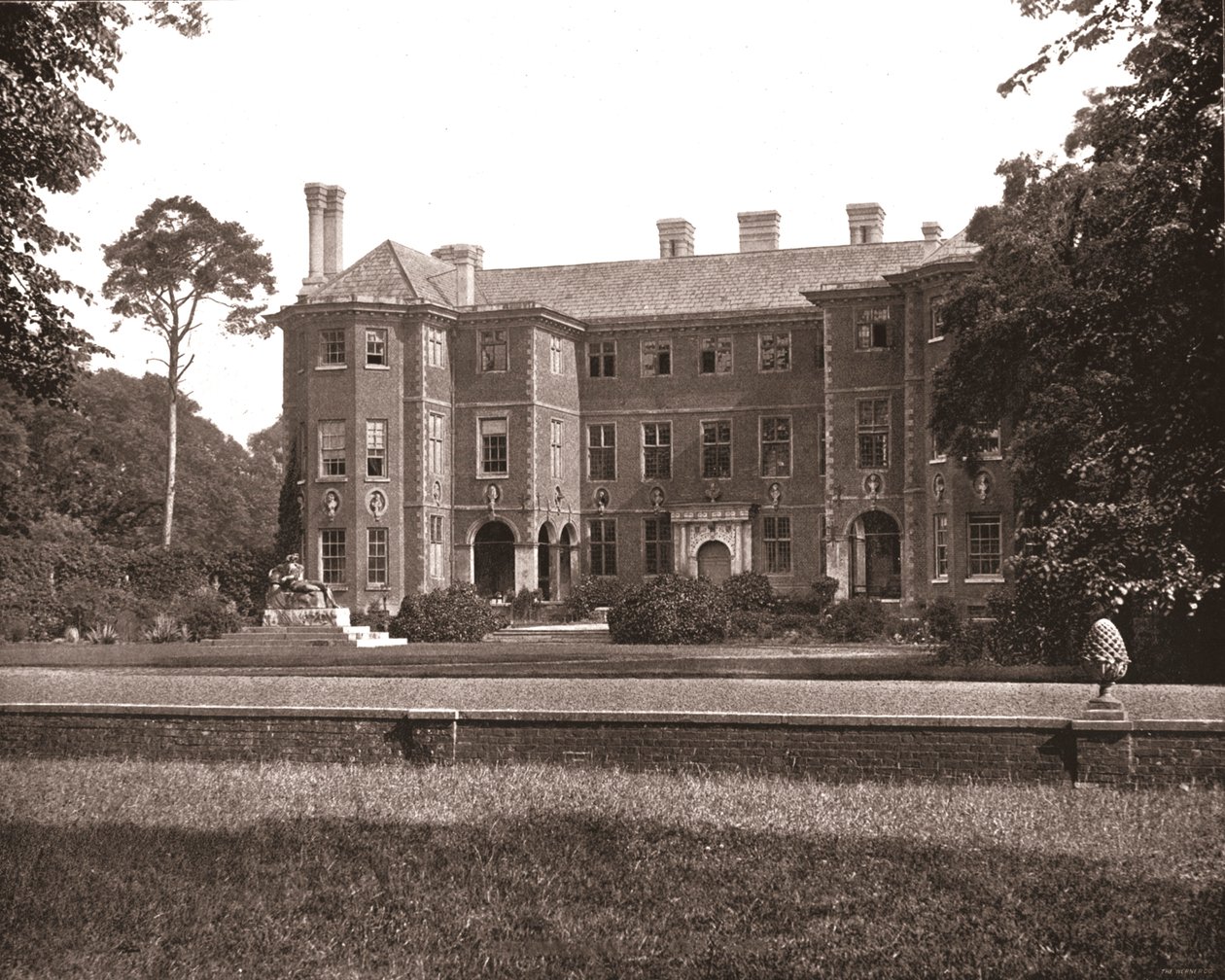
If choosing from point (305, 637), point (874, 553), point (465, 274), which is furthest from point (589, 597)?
point (305, 637)

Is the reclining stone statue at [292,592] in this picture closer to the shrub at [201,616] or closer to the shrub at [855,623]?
the shrub at [201,616]

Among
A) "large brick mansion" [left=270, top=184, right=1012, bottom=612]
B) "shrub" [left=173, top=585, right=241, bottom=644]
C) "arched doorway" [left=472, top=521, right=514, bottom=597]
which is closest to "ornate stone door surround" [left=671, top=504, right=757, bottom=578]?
"large brick mansion" [left=270, top=184, right=1012, bottom=612]

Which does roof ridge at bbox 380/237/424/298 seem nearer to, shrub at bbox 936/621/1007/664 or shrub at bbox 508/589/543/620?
shrub at bbox 508/589/543/620

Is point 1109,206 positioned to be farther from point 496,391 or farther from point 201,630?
point 496,391

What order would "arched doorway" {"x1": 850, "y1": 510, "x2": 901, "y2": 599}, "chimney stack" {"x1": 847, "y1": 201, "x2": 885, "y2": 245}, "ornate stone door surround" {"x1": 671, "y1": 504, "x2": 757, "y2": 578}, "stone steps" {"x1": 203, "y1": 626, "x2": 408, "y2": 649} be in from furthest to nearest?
"chimney stack" {"x1": 847, "y1": 201, "x2": 885, "y2": 245} → "ornate stone door surround" {"x1": 671, "y1": 504, "x2": 757, "y2": 578} → "arched doorway" {"x1": 850, "y1": 510, "x2": 901, "y2": 599} → "stone steps" {"x1": 203, "y1": 626, "x2": 408, "y2": 649}

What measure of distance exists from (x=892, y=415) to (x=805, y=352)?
13.2 ft

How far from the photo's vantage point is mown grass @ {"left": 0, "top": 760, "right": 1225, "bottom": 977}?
289 inches

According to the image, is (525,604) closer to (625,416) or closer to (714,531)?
(714,531)

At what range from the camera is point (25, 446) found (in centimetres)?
799

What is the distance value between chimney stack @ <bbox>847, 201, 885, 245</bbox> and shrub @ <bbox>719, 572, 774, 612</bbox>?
11.8 meters

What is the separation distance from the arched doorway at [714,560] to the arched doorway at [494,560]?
219 inches

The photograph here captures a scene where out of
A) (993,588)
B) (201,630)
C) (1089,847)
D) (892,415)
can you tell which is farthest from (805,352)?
(1089,847)

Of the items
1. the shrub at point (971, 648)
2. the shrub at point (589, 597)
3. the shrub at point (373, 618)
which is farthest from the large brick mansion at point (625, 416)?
the shrub at point (971, 648)

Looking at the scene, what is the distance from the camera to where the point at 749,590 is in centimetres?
3856
